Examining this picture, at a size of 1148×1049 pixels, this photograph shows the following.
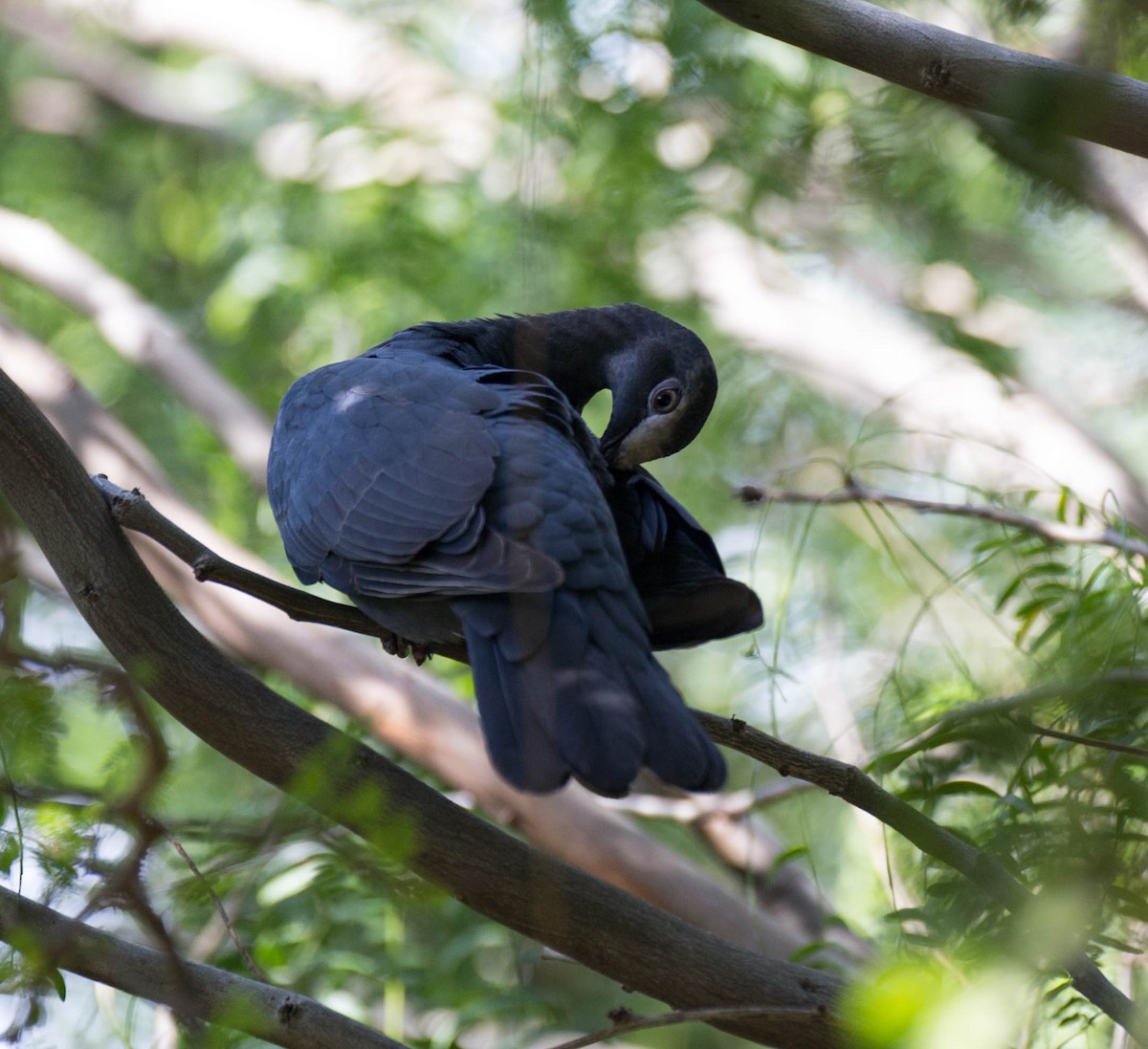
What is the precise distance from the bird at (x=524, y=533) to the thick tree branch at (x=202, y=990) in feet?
1.34

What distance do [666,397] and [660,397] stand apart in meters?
0.01

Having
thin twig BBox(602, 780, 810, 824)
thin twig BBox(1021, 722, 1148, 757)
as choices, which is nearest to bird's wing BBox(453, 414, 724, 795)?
thin twig BBox(1021, 722, 1148, 757)

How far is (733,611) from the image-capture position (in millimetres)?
2121

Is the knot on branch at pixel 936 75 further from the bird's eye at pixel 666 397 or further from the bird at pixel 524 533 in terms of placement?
the bird's eye at pixel 666 397

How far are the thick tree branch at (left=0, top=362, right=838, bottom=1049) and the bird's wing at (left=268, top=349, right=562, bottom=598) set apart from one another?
29 centimetres

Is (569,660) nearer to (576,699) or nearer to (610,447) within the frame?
(576,699)

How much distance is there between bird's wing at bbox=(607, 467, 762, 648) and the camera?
2.12 metres

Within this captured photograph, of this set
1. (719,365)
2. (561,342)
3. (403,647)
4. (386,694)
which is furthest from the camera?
(719,365)

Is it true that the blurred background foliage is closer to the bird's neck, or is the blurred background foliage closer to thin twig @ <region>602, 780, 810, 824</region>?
the bird's neck

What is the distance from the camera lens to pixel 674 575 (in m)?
2.21

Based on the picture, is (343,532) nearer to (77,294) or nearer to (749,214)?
(749,214)

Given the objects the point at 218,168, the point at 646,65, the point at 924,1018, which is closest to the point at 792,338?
the point at 646,65

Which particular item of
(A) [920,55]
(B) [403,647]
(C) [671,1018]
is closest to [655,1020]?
(C) [671,1018]

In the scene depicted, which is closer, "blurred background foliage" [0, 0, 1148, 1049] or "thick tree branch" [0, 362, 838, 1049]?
"blurred background foliage" [0, 0, 1148, 1049]
